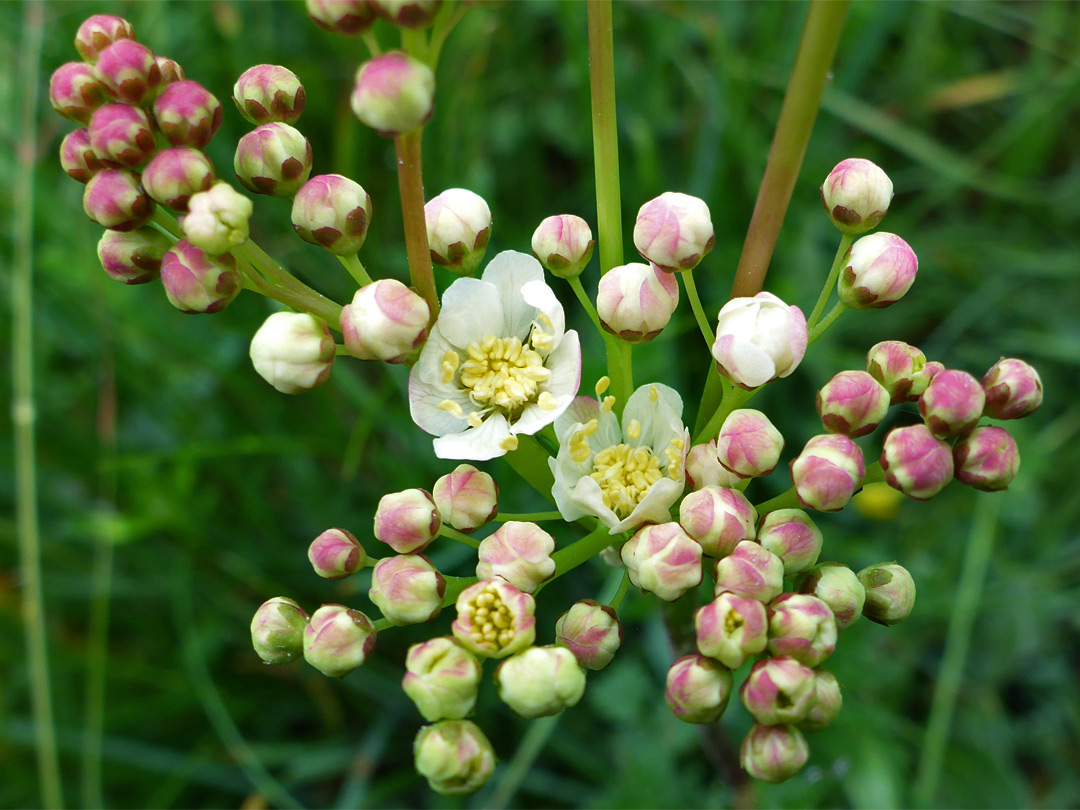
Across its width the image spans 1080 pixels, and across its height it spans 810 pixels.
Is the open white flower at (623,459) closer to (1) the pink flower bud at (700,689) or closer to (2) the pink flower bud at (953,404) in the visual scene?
(1) the pink flower bud at (700,689)

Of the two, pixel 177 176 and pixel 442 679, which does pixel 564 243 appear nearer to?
pixel 177 176

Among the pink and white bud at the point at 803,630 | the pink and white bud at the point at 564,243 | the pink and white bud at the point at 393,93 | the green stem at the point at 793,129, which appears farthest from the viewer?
the pink and white bud at the point at 564,243

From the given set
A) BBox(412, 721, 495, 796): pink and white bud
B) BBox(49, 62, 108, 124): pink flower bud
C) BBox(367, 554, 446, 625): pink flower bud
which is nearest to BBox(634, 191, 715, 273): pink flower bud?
BBox(367, 554, 446, 625): pink flower bud

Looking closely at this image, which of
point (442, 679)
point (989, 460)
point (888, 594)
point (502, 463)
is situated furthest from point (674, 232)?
point (502, 463)

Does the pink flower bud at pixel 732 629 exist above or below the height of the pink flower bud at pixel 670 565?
below

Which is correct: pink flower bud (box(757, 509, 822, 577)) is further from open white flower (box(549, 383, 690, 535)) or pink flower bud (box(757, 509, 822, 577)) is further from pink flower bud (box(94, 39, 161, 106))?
pink flower bud (box(94, 39, 161, 106))

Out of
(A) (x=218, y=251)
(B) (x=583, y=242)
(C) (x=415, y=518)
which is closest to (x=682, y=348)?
(B) (x=583, y=242)

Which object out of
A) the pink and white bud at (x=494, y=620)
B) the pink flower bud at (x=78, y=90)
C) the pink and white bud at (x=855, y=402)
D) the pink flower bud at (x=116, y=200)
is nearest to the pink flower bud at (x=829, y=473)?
the pink and white bud at (x=855, y=402)
